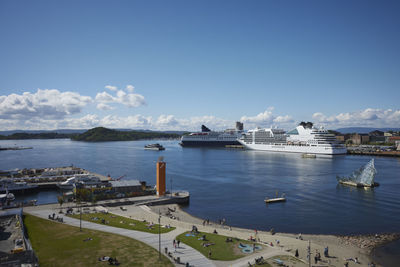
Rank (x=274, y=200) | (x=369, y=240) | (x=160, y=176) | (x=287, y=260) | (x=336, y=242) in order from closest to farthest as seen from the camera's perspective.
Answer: (x=287, y=260), (x=336, y=242), (x=369, y=240), (x=160, y=176), (x=274, y=200)

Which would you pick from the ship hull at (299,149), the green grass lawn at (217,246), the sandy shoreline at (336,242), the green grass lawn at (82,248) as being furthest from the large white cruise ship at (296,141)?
the green grass lawn at (82,248)

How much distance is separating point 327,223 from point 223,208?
13027mm

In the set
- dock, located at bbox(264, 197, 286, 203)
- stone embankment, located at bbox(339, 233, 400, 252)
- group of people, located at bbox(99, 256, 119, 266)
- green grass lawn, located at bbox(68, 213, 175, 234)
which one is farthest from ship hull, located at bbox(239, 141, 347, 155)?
group of people, located at bbox(99, 256, 119, 266)

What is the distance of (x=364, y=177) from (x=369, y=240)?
2876cm

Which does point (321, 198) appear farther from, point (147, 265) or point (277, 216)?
point (147, 265)

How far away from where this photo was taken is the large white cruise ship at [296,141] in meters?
111

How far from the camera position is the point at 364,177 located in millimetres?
53156

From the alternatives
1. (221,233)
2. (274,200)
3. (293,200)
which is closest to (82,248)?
(221,233)

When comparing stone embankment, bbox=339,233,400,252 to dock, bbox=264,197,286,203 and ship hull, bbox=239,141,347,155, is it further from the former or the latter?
ship hull, bbox=239,141,347,155

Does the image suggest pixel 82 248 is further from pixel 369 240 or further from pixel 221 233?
pixel 369 240

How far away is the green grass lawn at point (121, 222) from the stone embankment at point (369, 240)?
16819 millimetres

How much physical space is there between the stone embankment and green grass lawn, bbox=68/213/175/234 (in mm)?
16819

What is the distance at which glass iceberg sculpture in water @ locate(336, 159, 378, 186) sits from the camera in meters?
51.9

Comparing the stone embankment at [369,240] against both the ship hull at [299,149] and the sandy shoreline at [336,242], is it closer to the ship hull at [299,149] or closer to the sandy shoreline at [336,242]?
the sandy shoreline at [336,242]
